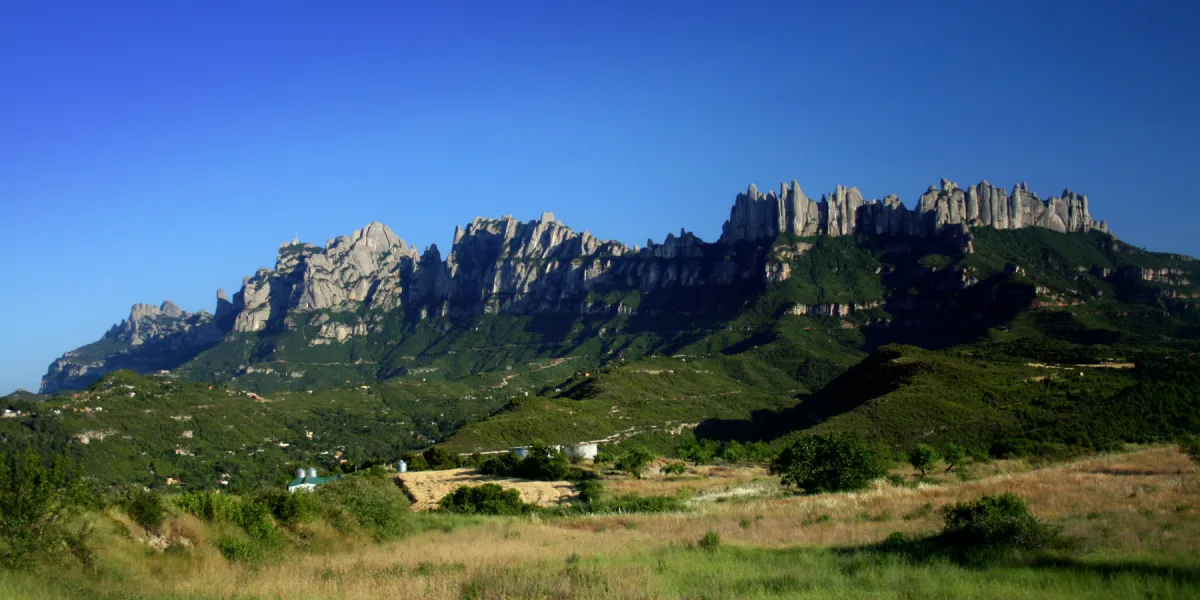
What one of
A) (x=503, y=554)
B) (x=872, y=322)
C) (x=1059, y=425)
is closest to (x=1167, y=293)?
(x=872, y=322)

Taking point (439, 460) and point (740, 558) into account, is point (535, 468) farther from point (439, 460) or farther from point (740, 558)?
point (740, 558)

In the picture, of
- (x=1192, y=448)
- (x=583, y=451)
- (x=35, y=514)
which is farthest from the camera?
(x=583, y=451)

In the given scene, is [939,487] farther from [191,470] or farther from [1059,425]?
[191,470]

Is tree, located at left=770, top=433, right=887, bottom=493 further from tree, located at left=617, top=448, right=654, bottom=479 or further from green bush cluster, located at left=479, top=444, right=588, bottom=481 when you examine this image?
green bush cluster, located at left=479, top=444, right=588, bottom=481

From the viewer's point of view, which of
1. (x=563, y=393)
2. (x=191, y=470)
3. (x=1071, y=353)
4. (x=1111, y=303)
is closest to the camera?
(x=191, y=470)

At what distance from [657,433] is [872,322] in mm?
99374

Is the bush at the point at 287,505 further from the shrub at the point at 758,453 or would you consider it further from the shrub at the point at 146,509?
the shrub at the point at 758,453

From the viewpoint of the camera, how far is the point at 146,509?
731 inches

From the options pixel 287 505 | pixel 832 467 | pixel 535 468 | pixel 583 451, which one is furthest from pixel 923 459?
pixel 583 451

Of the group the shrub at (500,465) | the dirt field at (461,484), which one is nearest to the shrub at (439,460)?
the shrub at (500,465)

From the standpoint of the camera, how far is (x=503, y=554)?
17.6 m

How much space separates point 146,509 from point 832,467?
2745 cm

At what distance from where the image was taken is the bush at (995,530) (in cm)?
1374

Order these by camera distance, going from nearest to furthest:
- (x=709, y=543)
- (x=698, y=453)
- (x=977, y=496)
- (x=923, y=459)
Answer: (x=709, y=543) → (x=977, y=496) → (x=923, y=459) → (x=698, y=453)
